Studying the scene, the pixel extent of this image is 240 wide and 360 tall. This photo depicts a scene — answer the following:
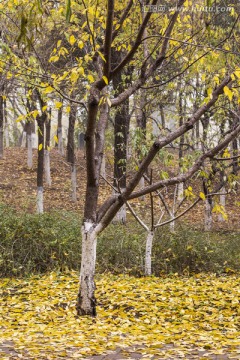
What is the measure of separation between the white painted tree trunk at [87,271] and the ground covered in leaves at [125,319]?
21 centimetres

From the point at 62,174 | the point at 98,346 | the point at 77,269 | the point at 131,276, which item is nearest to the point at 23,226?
the point at 77,269

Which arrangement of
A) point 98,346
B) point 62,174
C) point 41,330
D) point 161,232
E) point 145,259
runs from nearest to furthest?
point 98,346 < point 41,330 < point 145,259 < point 161,232 < point 62,174

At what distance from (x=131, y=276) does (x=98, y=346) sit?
581 cm

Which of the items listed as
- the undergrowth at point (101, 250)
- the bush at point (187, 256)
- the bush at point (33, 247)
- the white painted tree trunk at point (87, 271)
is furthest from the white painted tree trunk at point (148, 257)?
the white painted tree trunk at point (87, 271)

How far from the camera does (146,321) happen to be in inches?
329

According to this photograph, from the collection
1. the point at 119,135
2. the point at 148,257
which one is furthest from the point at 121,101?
the point at 119,135

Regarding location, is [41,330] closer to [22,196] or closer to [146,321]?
[146,321]

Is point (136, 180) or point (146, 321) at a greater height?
point (136, 180)

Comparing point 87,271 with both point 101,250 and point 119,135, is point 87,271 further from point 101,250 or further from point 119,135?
point 119,135

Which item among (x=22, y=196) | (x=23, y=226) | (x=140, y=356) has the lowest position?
(x=140, y=356)

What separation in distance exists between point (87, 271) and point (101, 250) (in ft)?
16.5

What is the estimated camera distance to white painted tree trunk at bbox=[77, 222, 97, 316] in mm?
8164

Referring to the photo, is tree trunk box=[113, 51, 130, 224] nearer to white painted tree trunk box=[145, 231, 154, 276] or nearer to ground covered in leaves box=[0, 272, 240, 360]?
white painted tree trunk box=[145, 231, 154, 276]

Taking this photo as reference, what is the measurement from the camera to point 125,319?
848 cm
